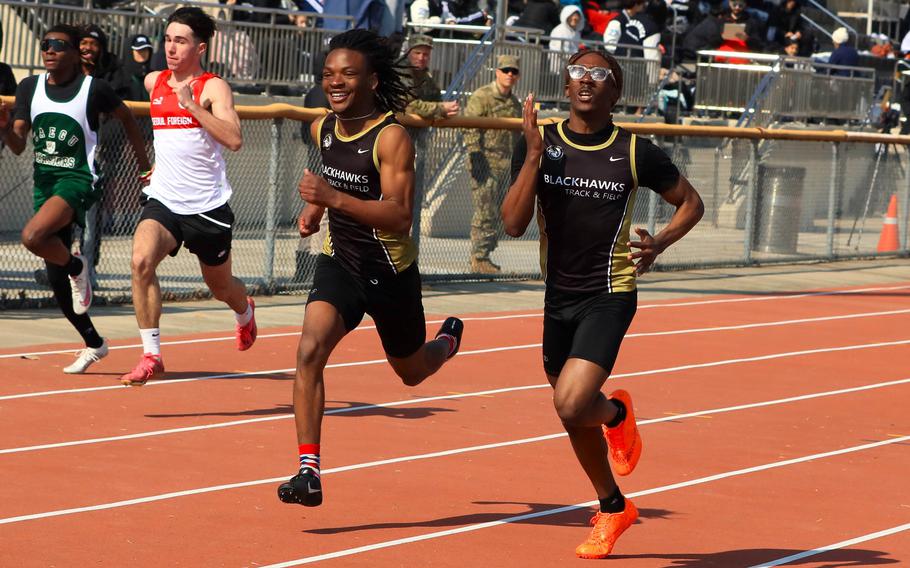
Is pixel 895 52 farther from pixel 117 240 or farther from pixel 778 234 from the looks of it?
pixel 117 240

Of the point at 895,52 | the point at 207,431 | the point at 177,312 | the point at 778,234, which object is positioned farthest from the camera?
the point at 895,52

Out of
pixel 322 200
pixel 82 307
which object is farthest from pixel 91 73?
pixel 322 200

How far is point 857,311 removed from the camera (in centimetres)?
1745

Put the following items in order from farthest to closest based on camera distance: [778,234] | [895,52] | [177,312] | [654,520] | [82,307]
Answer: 1. [895,52]
2. [778,234]
3. [177,312]
4. [82,307]
5. [654,520]

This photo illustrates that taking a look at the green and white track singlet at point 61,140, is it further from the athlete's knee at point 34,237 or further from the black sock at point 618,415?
the black sock at point 618,415

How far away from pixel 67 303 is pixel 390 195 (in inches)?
154

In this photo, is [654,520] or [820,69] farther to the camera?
[820,69]

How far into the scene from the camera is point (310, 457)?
6734mm

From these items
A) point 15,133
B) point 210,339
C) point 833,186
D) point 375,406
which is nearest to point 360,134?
point 375,406

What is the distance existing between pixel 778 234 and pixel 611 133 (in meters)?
15.5

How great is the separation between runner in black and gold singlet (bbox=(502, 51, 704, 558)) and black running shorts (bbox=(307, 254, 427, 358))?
922mm

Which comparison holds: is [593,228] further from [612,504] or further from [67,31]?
[67,31]

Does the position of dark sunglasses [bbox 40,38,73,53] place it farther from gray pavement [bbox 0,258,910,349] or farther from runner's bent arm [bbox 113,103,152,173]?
gray pavement [bbox 0,258,910,349]

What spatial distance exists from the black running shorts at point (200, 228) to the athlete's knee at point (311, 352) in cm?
312
